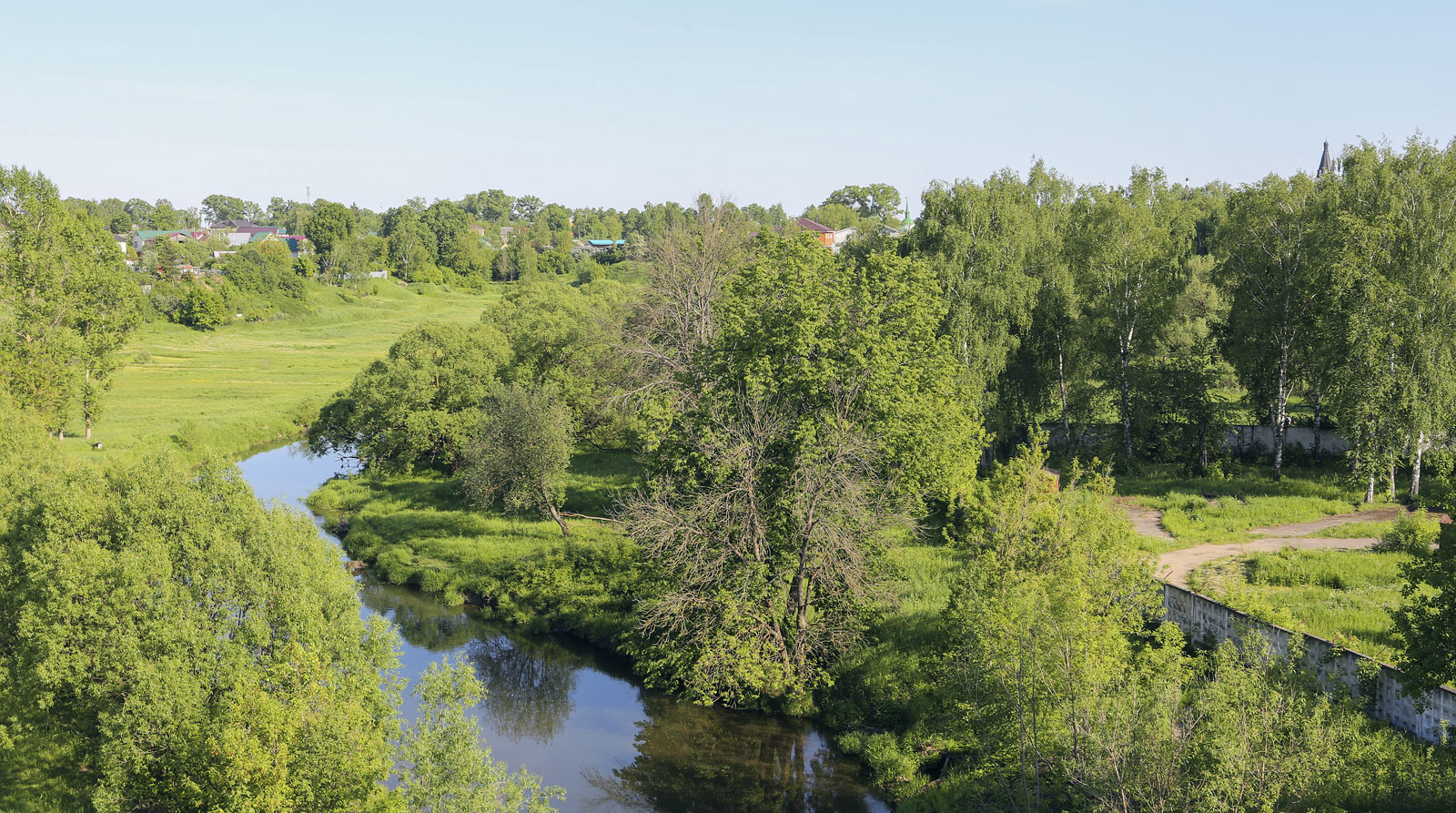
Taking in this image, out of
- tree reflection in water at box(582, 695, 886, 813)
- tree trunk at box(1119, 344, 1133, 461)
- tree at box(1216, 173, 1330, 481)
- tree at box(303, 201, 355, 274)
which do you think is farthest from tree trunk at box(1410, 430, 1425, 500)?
tree at box(303, 201, 355, 274)

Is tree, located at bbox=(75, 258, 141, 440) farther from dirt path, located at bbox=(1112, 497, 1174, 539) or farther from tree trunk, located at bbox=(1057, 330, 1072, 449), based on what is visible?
dirt path, located at bbox=(1112, 497, 1174, 539)

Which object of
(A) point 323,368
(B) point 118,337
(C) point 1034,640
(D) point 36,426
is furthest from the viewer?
(A) point 323,368

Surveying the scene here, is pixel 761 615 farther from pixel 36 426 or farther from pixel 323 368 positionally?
pixel 323 368

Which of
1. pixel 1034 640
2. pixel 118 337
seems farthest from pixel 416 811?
pixel 118 337

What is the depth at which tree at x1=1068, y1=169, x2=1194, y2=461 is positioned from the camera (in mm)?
45375

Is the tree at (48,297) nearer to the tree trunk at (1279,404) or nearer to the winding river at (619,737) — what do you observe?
the winding river at (619,737)

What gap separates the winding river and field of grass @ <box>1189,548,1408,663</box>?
1115 centimetres

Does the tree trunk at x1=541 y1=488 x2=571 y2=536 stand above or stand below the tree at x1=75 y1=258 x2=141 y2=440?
below

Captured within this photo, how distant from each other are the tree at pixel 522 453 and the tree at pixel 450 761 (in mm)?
25683

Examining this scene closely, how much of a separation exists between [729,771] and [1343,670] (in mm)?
15031

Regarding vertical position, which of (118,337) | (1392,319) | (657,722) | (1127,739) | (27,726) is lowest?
(657,722)

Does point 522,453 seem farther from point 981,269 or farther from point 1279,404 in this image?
point 1279,404

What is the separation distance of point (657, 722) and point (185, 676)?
1338 cm

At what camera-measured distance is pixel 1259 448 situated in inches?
1809
